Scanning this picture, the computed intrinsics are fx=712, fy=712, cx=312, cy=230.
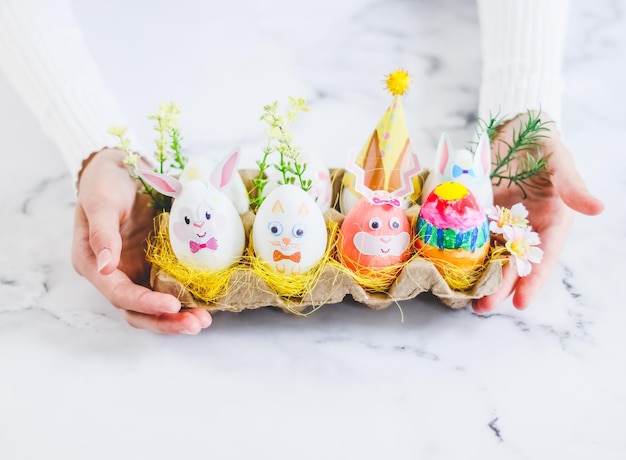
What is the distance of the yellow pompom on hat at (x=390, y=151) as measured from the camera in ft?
3.21

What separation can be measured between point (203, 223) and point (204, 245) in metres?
0.03

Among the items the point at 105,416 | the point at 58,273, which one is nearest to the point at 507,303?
the point at 105,416

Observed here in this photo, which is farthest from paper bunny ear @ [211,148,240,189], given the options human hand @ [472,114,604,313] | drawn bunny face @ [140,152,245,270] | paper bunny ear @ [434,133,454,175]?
human hand @ [472,114,604,313]

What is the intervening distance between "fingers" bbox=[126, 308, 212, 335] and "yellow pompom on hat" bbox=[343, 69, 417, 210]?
0.27 meters

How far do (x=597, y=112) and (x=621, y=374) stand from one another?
0.69 m

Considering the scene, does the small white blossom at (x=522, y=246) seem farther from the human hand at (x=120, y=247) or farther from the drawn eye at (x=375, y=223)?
the human hand at (x=120, y=247)

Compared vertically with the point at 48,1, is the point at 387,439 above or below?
below

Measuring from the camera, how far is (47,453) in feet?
2.77

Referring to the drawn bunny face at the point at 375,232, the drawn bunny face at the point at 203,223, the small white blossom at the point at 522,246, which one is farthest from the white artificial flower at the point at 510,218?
the drawn bunny face at the point at 203,223

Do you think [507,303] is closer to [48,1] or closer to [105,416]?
[105,416]

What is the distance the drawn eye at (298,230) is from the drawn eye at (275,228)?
0.02 metres

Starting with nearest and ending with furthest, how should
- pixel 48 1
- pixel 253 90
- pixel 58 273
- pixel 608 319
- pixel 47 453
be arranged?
pixel 47 453, pixel 608 319, pixel 58 273, pixel 48 1, pixel 253 90

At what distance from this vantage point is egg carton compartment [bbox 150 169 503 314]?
2.98 feet

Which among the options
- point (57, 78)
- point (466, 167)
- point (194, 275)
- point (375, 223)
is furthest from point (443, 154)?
point (57, 78)
